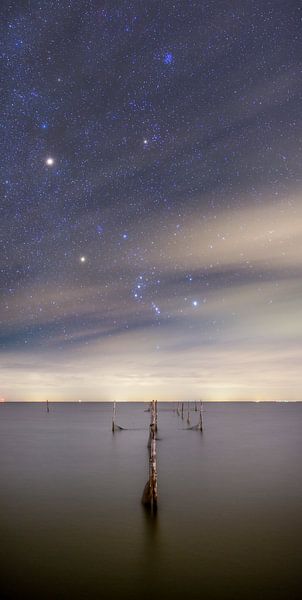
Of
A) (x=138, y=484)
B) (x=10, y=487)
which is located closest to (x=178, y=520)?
(x=138, y=484)

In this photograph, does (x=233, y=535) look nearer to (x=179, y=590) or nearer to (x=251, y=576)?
(x=251, y=576)

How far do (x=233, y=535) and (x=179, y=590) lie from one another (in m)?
4.07

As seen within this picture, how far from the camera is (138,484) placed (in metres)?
19.7

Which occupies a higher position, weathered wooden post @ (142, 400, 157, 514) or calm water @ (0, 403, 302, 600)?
weathered wooden post @ (142, 400, 157, 514)

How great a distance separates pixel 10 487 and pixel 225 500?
9.57 meters

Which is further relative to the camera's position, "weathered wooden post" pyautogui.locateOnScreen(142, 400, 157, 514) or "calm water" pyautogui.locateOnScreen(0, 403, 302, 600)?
"weathered wooden post" pyautogui.locateOnScreen(142, 400, 157, 514)

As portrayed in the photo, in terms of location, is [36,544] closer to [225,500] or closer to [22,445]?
[225,500]

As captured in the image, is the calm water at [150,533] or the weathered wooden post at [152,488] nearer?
the calm water at [150,533]

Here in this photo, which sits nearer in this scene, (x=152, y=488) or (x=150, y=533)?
(x=150, y=533)

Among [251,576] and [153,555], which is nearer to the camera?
[251,576]

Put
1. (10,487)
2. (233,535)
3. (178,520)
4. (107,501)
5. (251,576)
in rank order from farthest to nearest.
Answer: (10,487) → (107,501) → (178,520) → (233,535) → (251,576)

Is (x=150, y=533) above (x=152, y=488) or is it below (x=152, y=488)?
below

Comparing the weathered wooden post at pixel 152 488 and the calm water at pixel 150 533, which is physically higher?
the weathered wooden post at pixel 152 488

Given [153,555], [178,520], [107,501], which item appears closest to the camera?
[153,555]
